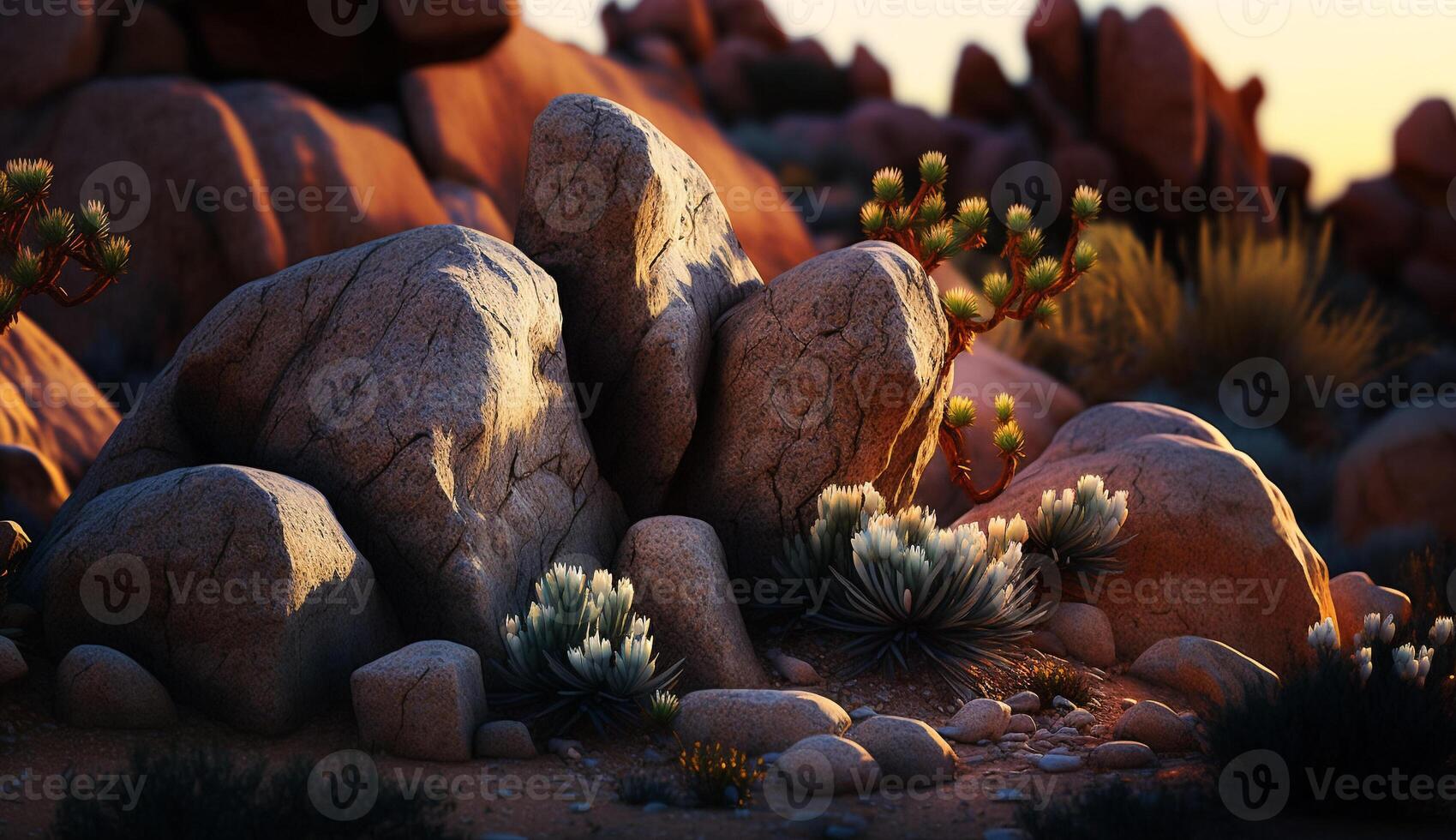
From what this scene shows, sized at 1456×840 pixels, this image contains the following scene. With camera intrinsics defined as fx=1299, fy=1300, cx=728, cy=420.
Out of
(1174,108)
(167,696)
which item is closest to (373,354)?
(167,696)

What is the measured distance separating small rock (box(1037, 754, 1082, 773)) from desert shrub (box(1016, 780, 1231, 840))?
2.69 ft

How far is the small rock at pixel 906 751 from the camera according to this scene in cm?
600

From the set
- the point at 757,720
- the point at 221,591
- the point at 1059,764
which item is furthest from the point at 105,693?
the point at 1059,764

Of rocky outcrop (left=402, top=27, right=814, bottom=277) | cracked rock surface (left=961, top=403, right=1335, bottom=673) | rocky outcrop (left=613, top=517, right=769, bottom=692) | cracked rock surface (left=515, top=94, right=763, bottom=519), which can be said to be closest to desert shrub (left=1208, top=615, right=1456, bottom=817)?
cracked rock surface (left=961, top=403, right=1335, bottom=673)

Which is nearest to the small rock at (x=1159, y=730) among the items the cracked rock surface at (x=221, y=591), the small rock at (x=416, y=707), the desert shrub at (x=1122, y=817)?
the desert shrub at (x=1122, y=817)

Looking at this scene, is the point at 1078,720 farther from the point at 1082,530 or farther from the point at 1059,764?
the point at 1082,530

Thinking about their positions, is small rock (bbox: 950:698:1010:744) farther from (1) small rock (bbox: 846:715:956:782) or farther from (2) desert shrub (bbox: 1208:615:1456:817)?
(2) desert shrub (bbox: 1208:615:1456:817)

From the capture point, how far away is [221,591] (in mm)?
6227

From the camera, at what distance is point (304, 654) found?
6336 millimetres

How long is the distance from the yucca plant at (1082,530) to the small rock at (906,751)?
8.86 ft

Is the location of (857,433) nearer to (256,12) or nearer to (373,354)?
(373,354)

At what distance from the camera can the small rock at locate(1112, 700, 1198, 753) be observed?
6.69 meters

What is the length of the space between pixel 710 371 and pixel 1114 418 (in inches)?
132

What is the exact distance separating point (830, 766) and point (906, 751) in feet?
1.63
